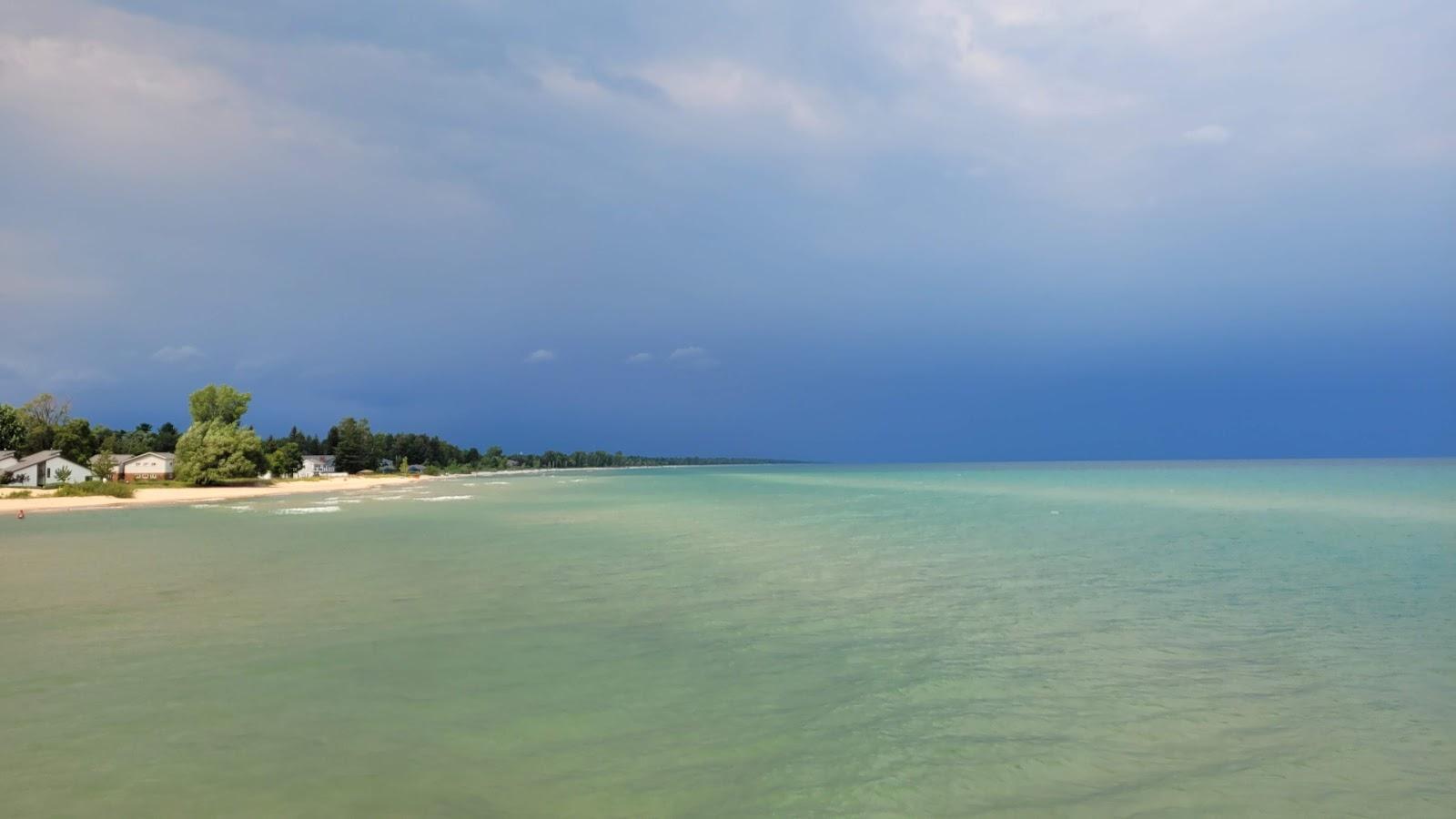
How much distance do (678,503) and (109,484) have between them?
55.6 meters

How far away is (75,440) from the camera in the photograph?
94688 mm

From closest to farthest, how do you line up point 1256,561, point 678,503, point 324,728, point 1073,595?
point 324,728
point 1073,595
point 1256,561
point 678,503

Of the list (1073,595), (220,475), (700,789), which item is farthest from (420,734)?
(220,475)

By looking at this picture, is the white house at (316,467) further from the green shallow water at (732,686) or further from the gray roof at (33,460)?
the green shallow water at (732,686)

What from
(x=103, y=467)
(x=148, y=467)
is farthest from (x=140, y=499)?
(x=148, y=467)

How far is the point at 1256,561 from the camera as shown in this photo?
2322 centimetres

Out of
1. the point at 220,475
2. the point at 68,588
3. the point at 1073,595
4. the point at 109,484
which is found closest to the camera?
the point at 1073,595

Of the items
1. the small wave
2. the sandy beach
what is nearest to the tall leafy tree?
A: the sandy beach

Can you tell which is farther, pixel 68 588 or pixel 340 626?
pixel 68 588

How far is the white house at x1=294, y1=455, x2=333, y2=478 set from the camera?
13438cm

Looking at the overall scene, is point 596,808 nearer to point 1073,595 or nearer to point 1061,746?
point 1061,746

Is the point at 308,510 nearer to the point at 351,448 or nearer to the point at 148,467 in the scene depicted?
the point at 148,467

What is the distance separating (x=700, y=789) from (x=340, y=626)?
33.7 ft

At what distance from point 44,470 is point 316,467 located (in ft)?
189
